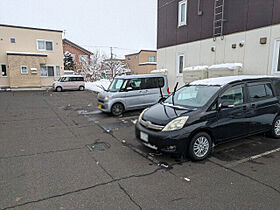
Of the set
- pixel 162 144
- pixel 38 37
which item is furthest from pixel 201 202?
pixel 38 37

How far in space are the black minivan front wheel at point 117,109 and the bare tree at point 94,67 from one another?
77.6 feet

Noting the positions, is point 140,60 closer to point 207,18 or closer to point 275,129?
point 207,18

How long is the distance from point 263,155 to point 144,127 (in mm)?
2655

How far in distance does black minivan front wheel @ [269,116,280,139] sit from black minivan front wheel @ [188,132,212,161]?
2.27 m

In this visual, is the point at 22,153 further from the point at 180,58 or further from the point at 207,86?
the point at 180,58

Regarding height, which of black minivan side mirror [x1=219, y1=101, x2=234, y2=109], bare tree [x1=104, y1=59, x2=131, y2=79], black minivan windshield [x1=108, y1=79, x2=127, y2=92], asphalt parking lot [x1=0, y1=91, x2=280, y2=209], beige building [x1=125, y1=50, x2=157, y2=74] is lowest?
asphalt parking lot [x1=0, y1=91, x2=280, y2=209]

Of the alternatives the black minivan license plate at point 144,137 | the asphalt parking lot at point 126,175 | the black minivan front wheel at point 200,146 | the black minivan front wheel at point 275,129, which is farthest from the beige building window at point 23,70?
the black minivan front wheel at point 275,129

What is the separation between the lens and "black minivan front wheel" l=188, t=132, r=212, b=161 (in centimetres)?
383

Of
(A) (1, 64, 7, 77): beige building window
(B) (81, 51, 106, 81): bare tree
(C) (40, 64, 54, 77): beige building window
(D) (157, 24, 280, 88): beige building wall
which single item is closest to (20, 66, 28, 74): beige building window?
(C) (40, 64, 54, 77): beige building window

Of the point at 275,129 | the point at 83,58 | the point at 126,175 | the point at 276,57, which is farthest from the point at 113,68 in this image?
the point at 126,175

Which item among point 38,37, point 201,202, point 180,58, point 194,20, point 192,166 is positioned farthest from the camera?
point 38,37

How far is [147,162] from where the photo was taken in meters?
3.95

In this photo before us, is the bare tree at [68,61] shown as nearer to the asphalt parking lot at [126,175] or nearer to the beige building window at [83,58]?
the beige building window at [83,58]

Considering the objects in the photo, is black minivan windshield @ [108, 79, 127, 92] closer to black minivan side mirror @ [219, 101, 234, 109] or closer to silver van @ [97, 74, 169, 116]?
silver van @ [97, 74, 169, 116]
